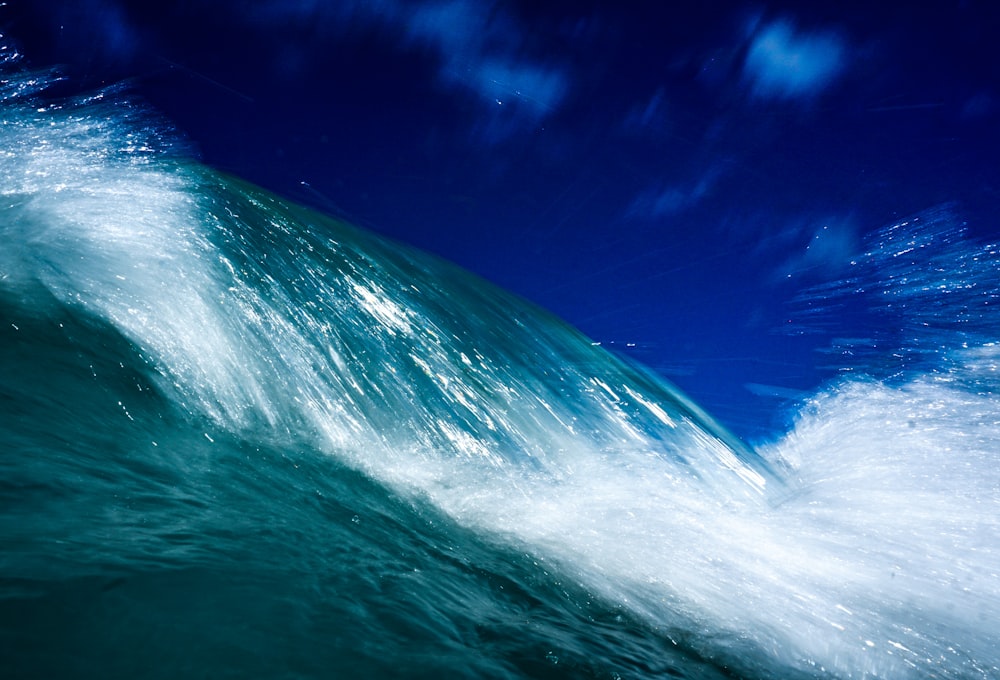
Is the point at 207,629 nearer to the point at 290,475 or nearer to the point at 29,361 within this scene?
the point at 290,475

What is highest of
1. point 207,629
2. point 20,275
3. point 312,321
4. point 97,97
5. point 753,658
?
point 97,97

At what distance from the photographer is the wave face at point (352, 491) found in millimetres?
2051

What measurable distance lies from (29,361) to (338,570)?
277cm

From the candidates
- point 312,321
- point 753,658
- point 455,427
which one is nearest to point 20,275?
point 312,321

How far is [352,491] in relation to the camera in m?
3.67

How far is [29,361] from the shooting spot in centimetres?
376

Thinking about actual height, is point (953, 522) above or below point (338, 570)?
above

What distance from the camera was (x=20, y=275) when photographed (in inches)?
183

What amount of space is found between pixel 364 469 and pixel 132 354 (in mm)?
1917

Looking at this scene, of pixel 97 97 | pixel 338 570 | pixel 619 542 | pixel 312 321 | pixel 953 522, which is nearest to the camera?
pixel 338 570

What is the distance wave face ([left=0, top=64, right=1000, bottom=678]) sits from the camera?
80.7 inches

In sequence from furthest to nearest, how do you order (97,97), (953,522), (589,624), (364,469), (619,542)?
(97,97) → (953,522) → (364,469) → (619,542) → (589,624)

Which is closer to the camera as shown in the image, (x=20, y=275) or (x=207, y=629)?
(x=207, y=629)

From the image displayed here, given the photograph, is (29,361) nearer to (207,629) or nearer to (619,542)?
(207,629)
